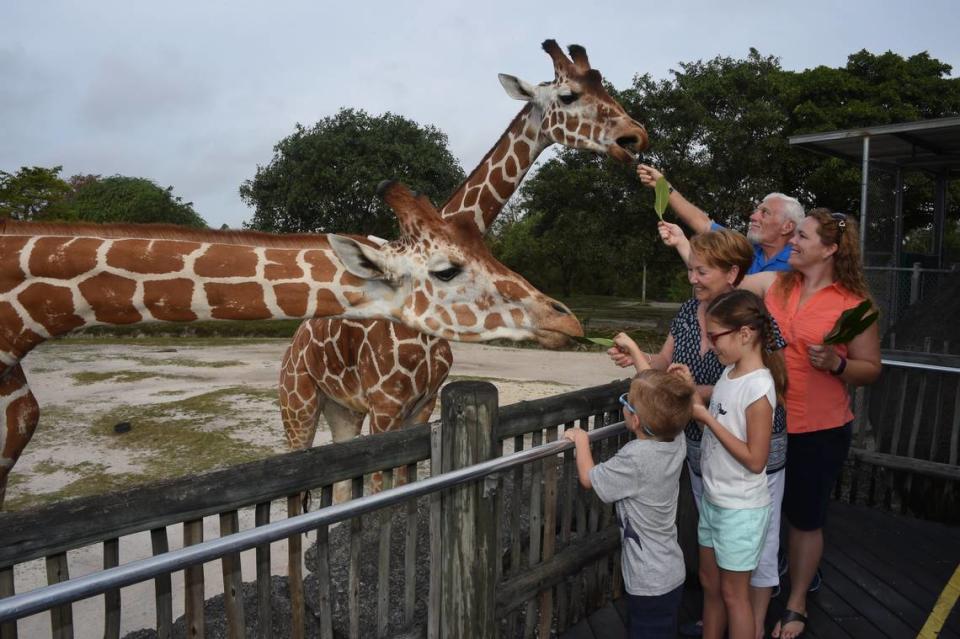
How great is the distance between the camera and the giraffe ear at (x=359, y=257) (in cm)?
254

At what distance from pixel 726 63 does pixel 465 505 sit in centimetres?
1807

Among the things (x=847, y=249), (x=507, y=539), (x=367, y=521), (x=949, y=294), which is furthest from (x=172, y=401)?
(x=949, y=294)

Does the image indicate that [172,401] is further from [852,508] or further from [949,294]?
[949,294]

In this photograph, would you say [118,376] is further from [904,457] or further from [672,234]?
[904,457]

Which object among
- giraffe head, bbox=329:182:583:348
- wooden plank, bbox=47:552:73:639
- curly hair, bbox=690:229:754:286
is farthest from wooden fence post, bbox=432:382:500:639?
wooden plank, bbox=47:552:73:639

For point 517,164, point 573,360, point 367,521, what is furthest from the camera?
point 573,360

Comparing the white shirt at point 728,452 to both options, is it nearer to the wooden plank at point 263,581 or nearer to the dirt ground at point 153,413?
the wooden plank at point 263,581

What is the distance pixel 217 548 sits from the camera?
149 cm

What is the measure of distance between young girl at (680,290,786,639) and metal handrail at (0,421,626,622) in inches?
26.6

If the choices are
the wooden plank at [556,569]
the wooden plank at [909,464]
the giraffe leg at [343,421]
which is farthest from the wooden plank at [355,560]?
the wooden plank at [909,464]

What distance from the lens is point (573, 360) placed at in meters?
13.6

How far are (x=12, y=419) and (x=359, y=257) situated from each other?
139 cm

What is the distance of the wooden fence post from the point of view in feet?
7.28

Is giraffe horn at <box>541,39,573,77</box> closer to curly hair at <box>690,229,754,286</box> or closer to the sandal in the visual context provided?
curly hair at <box>690,229,754,286</box>
